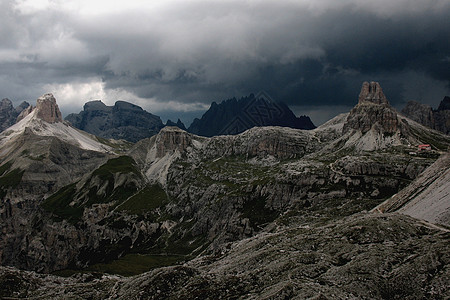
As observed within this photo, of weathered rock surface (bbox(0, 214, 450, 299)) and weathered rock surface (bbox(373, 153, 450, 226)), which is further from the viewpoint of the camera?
weathered rock surface (bbox(373, 153, 450, 226))

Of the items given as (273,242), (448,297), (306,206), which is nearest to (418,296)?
(448,297)

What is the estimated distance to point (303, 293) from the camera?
47.3m

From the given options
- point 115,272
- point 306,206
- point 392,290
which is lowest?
point 115,272

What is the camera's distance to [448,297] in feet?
137

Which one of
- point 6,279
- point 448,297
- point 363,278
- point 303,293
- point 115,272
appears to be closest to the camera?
point 448,297

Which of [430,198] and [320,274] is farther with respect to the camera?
[430,198]

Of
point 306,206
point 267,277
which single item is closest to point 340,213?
point 306,206

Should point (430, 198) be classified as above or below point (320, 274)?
above

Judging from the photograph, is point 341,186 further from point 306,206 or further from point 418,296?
point 418,296

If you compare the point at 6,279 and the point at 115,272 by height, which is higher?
the point at 6,279

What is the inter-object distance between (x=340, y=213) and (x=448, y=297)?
3806 inches

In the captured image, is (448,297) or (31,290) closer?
(448,297)

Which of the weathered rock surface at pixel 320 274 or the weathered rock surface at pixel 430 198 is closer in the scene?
the weathered rock surface at pixel 320 274

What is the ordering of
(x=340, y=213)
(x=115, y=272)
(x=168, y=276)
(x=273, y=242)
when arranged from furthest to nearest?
(x=115, y=272), (x=340, y=213), (x=273, y=242), (x=168, y=276)
